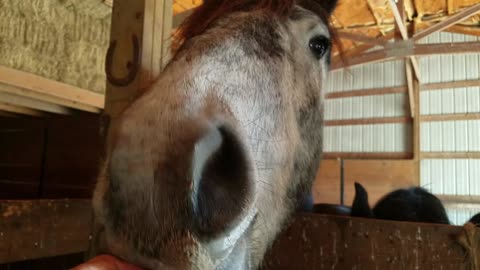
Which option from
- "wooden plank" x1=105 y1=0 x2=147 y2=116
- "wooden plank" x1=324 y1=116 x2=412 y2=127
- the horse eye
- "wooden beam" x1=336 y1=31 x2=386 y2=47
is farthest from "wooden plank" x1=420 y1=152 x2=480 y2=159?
"wooden plank" x1=105 y1=0 x2=147 y2=116

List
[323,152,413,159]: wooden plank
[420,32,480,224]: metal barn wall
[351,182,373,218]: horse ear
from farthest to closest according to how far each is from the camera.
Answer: [323,152,413,159]: wooden plank < [420,32,480,224]: metal barn wall < [351,182,373,218]: horse ear

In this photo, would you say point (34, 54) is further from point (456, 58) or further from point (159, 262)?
point (456, 58)

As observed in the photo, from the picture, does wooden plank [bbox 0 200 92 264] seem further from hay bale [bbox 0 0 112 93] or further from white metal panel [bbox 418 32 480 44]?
white metal panel [bbox 418 32 480 44]

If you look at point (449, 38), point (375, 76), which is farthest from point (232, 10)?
point (449, 38)

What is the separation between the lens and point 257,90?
1067 mm

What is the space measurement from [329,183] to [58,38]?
8.44m

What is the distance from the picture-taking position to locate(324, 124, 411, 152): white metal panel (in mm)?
11062

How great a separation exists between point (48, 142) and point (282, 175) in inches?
101

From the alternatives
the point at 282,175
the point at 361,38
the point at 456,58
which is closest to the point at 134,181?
the point at 282,175

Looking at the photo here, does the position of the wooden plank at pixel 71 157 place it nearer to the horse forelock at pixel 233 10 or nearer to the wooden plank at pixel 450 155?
the horse forelock at pixel 233 10

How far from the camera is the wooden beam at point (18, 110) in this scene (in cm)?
337

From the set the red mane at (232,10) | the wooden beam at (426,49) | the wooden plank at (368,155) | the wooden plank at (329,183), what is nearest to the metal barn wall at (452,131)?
the wooden plank at (368,155)

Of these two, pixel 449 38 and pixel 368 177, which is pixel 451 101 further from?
pixel 368 177

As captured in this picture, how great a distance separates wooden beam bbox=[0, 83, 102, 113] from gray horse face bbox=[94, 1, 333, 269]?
257cm
